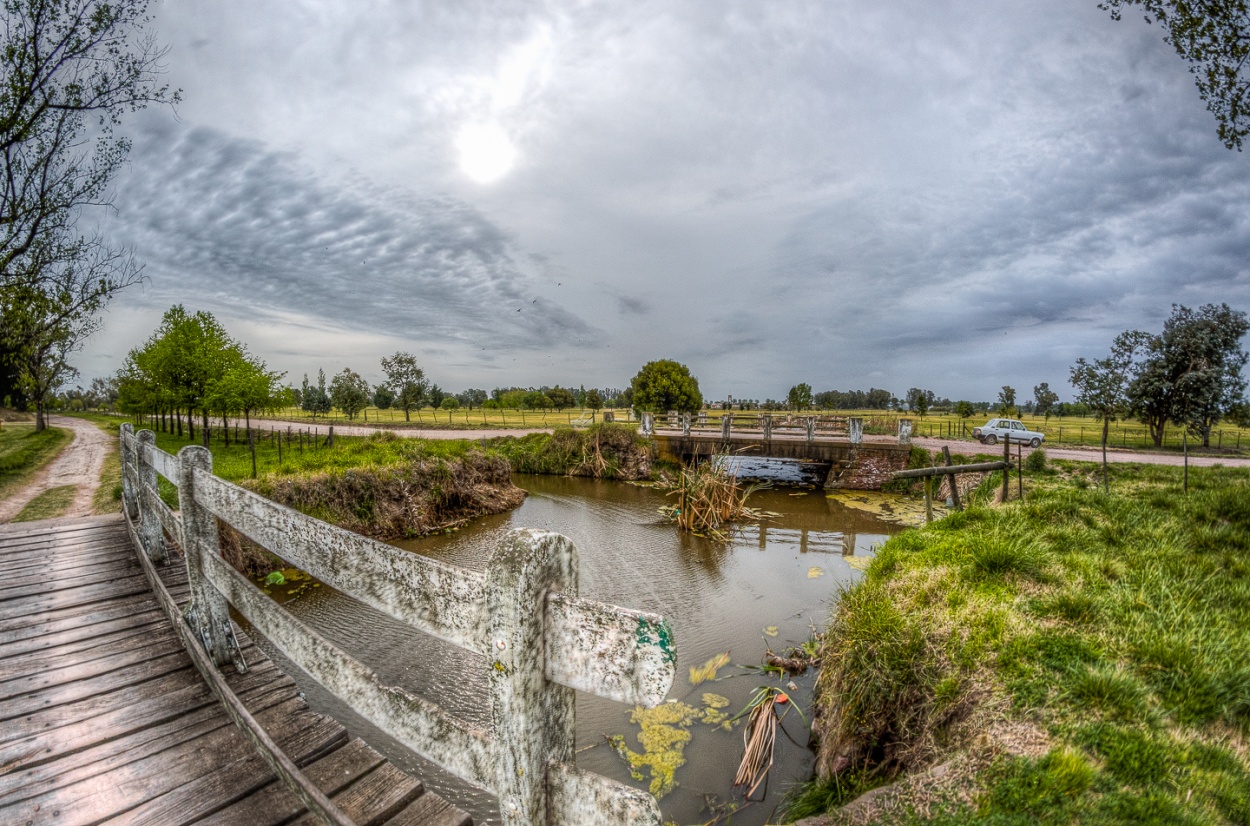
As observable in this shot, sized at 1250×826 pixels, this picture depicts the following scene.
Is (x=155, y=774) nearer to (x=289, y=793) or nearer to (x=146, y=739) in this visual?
(x=146, y=739)

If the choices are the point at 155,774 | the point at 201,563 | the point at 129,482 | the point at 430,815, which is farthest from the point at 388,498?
the point at 430,815

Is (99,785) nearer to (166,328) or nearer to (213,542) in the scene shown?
(213,542)

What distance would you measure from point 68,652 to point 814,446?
68.7 ft

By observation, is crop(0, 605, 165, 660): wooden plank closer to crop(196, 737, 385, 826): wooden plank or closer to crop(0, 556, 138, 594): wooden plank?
crop(0, 556, 138, 594): wooden plank

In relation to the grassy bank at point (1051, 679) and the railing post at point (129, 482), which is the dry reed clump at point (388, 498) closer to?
the railing post at point (129, 482)

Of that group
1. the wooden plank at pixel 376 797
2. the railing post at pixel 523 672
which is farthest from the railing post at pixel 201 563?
the railing post at pixel 523 672

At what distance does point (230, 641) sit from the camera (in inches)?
116

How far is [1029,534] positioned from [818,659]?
9.03 feet

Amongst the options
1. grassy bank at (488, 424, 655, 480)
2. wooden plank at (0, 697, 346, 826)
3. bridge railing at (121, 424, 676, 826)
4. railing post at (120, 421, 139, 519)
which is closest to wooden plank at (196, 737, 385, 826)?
wooden plank at (0, 697, 346, 826)

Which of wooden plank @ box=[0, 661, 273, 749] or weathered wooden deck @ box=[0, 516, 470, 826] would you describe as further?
wooden plank @ box=[0, 661, 273, 749]

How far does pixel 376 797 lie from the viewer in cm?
189

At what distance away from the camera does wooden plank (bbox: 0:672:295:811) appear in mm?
2182

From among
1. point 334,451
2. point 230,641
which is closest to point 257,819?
point 230,641

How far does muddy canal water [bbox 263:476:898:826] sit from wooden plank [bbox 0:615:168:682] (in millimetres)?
2285
